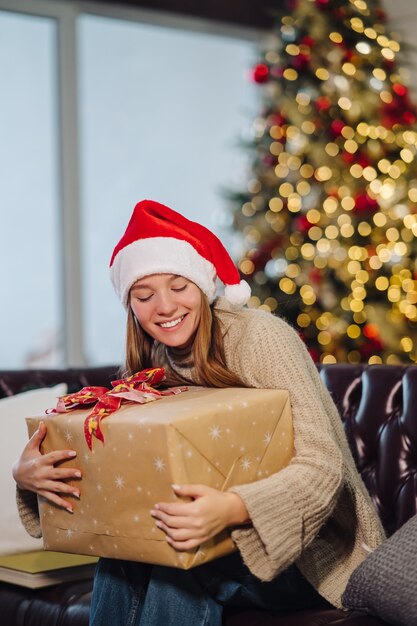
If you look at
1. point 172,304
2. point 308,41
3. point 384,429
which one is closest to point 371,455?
point 384,429

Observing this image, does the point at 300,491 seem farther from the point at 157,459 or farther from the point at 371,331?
the point at 371,331

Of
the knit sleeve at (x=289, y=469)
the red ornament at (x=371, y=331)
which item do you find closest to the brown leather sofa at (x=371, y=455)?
the knit sleeve at (x=289, y=469)

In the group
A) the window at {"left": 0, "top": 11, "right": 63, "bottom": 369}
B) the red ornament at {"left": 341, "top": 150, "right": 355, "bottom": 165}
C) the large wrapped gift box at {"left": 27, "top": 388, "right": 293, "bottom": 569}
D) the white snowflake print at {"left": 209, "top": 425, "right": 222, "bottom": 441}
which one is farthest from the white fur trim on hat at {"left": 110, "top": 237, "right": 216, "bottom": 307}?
the window at {"left": 0, "top": 11, "right": 63, "bottom": 369}

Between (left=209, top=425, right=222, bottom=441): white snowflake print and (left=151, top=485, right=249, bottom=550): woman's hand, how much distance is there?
0.08 meters

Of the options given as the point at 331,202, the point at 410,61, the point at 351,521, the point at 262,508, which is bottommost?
the point at 351,521

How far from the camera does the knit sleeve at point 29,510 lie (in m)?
2.08

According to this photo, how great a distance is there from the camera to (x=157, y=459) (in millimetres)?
1628

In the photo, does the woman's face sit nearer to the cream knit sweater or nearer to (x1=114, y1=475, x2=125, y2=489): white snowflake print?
the cream knit sweater

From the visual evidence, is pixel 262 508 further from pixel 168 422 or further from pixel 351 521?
pixel 351 521

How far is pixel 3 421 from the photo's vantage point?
2.59m

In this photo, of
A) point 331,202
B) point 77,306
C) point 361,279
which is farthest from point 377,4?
point 77,306

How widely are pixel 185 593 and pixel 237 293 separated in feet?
1.99

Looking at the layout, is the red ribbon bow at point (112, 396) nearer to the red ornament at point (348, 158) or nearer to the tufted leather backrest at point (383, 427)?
the tufted leather backrest at point (383, 427)

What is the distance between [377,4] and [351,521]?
366 cm
